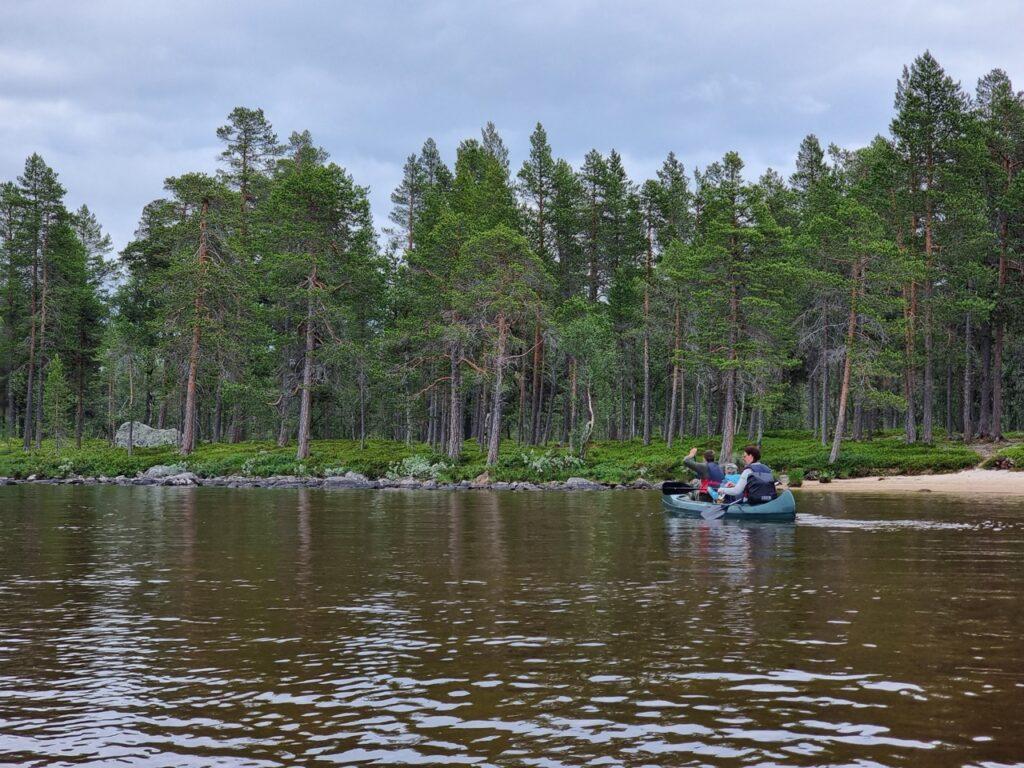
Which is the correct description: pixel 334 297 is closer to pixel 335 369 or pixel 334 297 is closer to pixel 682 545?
pixel 335 369

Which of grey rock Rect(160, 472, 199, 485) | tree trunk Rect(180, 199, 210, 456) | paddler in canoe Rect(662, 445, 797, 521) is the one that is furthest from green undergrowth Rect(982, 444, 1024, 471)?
tree trunk Rect(180, 199, 210, 456)

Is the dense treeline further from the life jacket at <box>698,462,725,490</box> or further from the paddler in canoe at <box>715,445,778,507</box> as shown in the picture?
the paddler in canoe at <box>715,445,778,507</box>

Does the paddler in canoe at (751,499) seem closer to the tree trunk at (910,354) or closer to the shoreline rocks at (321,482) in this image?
the shoreline rocks at (321,482)

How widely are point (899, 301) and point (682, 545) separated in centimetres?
3318

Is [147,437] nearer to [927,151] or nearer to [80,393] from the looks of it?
[80,393]

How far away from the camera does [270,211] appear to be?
185 ft

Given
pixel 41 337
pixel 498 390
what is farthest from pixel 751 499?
pixel 41 337

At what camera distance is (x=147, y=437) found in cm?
6450

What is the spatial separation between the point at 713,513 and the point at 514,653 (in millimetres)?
15820

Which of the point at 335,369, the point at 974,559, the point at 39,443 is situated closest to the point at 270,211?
the point at 335,369

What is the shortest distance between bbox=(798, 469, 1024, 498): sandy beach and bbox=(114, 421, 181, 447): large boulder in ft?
154

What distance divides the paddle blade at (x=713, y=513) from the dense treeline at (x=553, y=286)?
23.6 m

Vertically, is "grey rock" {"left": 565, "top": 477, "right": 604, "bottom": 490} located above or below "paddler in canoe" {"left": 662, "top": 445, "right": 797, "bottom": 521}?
below

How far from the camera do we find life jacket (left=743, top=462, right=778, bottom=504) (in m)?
22.0
